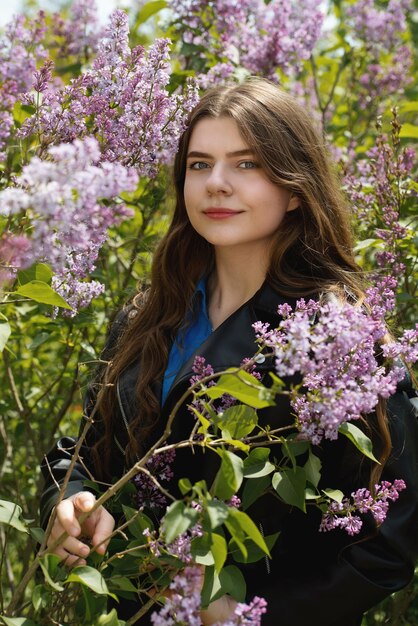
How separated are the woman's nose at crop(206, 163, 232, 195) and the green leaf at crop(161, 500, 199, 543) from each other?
987 mm

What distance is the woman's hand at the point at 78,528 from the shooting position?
1.78 metres

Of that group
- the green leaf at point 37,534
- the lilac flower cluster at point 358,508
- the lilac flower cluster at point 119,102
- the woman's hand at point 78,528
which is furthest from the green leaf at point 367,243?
the green leaf at point 37,534

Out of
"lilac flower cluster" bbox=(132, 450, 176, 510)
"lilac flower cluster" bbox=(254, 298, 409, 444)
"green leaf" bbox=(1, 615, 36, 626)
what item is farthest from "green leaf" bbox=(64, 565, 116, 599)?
"lilac flower cluster" bbox=(254, 298, 409, 444)

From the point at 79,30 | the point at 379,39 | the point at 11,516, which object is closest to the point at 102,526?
the point at 11,516

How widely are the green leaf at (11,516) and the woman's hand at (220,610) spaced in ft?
1.47

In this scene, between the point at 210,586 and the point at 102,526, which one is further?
the point at 102,526

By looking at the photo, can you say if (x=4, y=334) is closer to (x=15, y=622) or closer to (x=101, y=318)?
(x=15, y=622)

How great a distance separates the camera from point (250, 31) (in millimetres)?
3486

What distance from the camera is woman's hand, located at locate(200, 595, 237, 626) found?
190 centimetres

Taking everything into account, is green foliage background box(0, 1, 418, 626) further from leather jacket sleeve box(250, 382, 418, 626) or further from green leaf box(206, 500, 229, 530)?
green leaf box(206, 500, 229, 530)

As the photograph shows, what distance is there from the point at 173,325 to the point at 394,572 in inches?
35.7

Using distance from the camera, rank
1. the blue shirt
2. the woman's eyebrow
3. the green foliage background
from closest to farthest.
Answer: the woman's eyebrow, the blue shirt, the green foliage background

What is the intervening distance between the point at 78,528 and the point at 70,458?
2.21 feet

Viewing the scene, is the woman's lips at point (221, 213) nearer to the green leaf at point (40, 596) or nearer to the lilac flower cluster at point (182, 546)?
the lilac flower cluster at point (182, 546)
